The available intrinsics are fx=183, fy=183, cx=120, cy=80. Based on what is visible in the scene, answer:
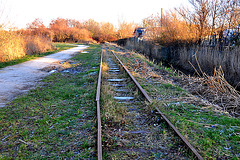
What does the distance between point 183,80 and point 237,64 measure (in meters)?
2.86

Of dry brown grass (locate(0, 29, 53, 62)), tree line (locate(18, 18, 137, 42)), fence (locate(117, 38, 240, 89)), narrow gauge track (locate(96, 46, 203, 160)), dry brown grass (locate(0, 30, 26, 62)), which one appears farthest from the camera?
Result: tree line (locate(18, 18, 137, 42))

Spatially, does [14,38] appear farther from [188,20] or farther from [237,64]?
[237,64]

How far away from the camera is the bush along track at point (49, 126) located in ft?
9.50

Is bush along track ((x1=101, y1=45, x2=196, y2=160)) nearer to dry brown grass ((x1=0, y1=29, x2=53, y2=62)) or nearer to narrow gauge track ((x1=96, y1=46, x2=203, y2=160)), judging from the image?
narrow gauge track ((x1=96, y1=46, x2=203, y2=160))

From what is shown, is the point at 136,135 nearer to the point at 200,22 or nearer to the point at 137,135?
the point at 137,135

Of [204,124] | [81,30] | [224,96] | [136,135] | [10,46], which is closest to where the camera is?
[136,135]

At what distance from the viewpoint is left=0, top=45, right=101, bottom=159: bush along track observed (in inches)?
114

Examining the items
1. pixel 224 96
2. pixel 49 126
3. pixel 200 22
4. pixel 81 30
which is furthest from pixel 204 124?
pixel 81 30

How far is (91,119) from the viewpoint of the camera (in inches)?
158

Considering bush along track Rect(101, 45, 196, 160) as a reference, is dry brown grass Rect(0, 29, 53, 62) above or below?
above

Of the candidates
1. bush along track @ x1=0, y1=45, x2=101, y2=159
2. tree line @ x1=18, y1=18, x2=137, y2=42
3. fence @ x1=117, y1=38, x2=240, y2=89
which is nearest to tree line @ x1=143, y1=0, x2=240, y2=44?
fence @ x1=117, y1=38, x2=240, y2=89

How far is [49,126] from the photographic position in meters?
3.75

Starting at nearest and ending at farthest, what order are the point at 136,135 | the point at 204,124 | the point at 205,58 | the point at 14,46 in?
the point at 136,135, the point at 204,124, the point at 205,58, the point at 14,46

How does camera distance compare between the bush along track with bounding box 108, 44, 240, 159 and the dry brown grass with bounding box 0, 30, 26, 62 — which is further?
the dry brown grass with bounding box 0, 30, 26, 62
